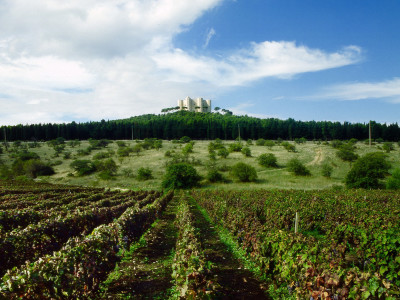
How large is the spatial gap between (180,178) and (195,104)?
14360cm

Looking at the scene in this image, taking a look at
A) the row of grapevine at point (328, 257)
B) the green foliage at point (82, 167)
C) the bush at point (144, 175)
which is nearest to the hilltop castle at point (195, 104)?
the green foliage at point (82, 167)

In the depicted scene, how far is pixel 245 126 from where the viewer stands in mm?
109000

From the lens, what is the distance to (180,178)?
155 feet

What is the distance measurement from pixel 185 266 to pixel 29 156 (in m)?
80.9

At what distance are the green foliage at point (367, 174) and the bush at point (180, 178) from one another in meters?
26.4

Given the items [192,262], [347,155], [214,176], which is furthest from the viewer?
[347,155]

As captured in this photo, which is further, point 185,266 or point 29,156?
point 29,156

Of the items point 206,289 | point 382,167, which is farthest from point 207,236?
point 382,167

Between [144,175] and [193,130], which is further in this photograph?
[193,130]

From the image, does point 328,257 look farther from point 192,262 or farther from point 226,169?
point 226,169

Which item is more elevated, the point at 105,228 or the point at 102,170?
the point at 105,228

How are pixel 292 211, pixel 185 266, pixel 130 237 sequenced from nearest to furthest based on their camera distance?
pixel 185 266 → pixel 130 237 → pixel 292 211

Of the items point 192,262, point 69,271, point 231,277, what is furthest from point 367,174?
point 69,271

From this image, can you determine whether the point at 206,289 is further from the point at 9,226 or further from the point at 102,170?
the point at 102,170
